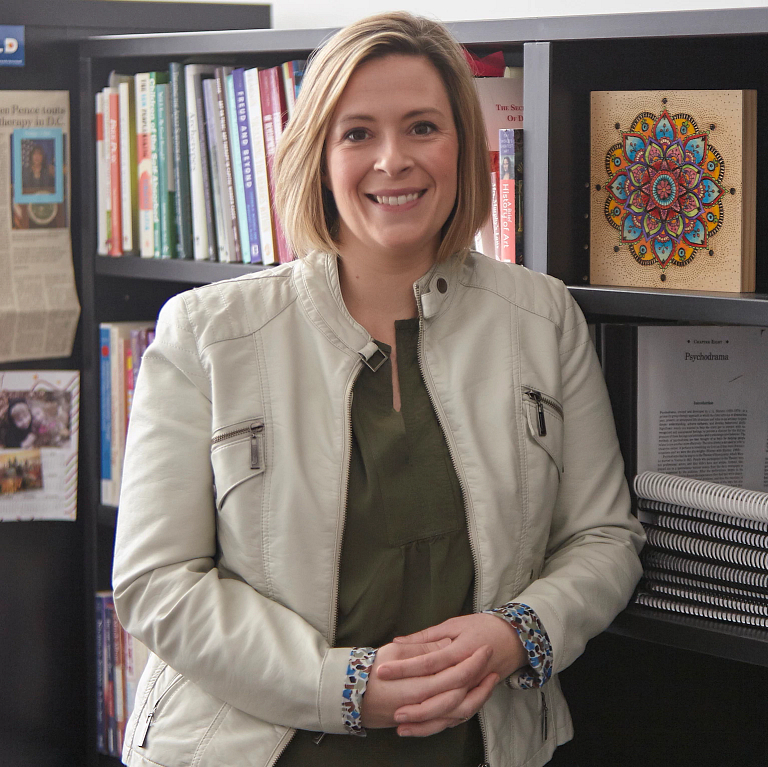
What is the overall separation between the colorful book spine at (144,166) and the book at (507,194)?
2.37ft

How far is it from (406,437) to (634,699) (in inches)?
30.4

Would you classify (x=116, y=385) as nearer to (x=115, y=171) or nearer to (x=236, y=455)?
(x=115, y=171)

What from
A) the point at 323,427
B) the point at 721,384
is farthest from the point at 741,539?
the point at 323,427

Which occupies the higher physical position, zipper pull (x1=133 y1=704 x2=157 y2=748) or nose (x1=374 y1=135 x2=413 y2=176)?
nose (x1=374 y1=135 x2=413 y2=176)

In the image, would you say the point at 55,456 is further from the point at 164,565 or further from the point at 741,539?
the point at 741,539

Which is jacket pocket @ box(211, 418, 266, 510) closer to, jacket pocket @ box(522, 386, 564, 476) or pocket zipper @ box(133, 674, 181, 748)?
pocket zipper @ box(133, 674, 181, 748)

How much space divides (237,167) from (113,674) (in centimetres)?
107

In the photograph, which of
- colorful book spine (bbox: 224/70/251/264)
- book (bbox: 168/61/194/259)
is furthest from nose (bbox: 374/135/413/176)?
book (bbox: 168/61/194/259)

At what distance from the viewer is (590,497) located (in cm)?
133

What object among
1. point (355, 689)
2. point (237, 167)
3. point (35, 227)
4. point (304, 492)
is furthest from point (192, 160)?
point (355, 689)

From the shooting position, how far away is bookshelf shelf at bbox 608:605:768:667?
1.25m

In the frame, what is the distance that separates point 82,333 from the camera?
1.94 meters

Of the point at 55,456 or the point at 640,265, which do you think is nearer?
the point at 640,265

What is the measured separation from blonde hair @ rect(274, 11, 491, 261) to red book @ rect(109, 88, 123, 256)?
576 mm
